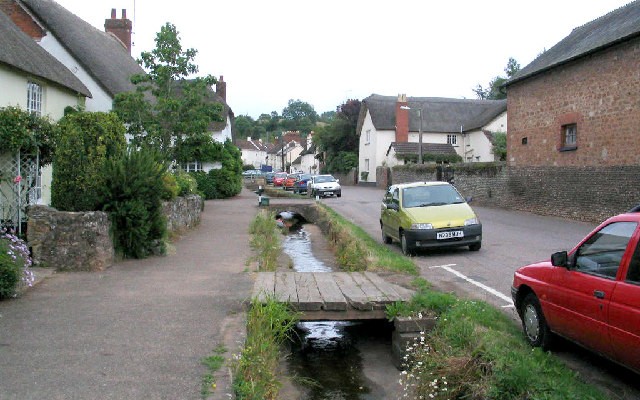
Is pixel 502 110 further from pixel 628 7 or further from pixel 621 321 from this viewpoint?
pixel 621 321

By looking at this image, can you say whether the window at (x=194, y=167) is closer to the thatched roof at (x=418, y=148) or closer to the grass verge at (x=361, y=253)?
the grass verge at (x=361, y=253)

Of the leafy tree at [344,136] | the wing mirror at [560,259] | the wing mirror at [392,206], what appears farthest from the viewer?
the leafy tree at [344,136]

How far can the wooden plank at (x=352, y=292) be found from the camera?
7.75 m

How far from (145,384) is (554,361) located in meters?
3.82

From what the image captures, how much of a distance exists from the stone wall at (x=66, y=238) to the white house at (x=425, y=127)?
1774 inches

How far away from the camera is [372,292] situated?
27.5ft

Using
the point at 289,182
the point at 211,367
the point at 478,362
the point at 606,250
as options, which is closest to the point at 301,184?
the point at 289,182

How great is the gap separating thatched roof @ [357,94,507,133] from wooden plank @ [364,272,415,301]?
155 feet

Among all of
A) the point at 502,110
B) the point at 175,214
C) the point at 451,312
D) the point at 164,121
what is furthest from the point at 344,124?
the point at 451,312

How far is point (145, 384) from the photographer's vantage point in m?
4.69

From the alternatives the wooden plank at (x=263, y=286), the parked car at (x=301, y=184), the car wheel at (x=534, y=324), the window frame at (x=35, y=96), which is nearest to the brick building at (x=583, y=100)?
the wooden plank at (x=263, y=286)

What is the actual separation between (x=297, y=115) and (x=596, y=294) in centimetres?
17237

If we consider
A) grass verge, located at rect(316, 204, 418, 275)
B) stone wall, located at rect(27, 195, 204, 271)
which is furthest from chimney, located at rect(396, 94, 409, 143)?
stone wall, located at rect(27, 195, 204, 271)

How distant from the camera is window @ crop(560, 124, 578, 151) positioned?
2173cm
